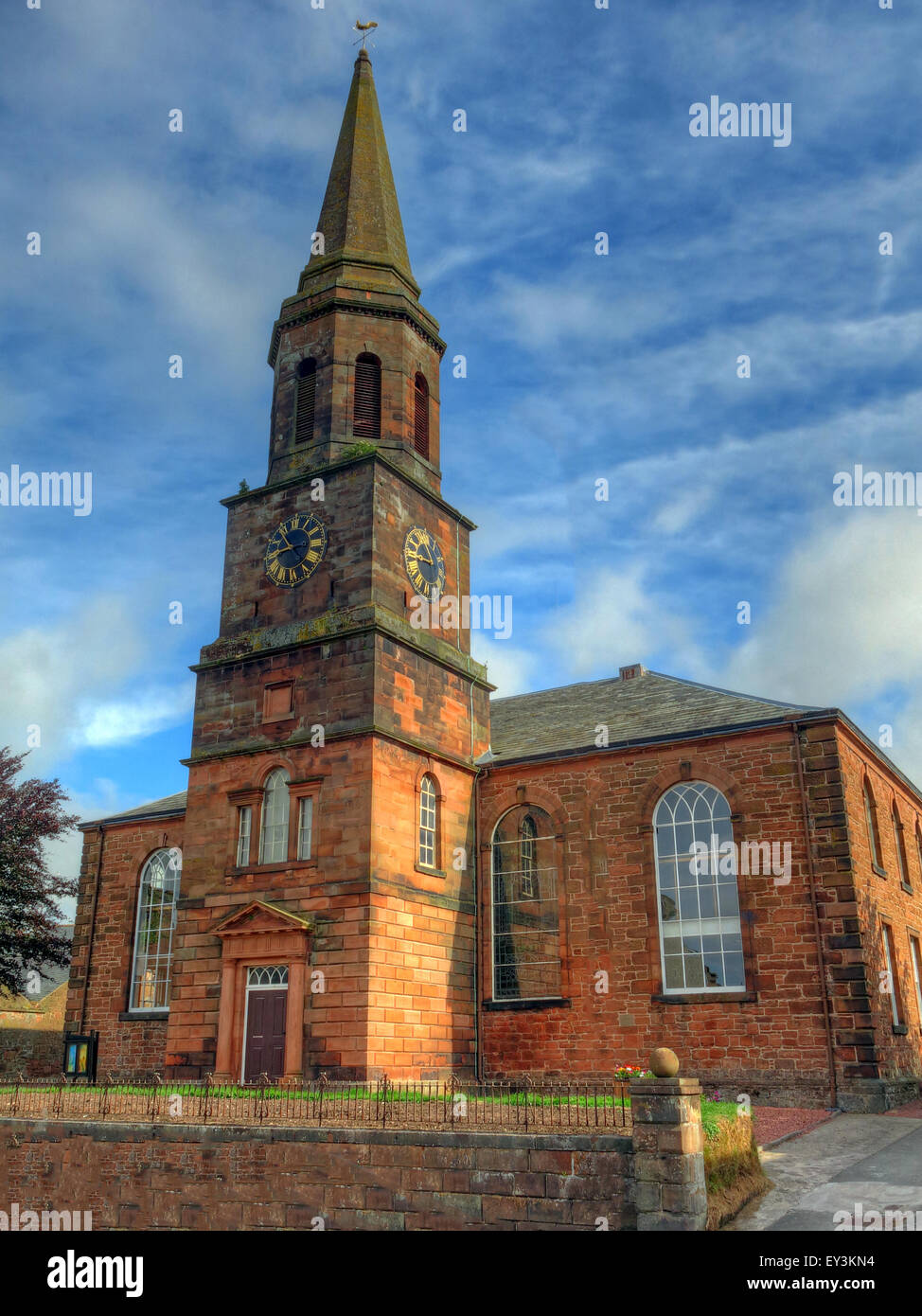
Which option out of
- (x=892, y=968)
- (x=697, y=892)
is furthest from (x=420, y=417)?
(x=892, y=968)

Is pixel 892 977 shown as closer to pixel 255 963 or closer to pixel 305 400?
pixel 255 963

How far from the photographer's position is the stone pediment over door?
71.9ft

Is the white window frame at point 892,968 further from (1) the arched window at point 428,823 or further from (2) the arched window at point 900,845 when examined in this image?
(1) the arched window at point 428,823

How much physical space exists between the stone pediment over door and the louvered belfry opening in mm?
11735

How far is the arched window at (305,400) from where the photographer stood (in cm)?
2745

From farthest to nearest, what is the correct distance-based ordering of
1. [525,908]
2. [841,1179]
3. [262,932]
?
[525,908], [262,932], [841,1179]

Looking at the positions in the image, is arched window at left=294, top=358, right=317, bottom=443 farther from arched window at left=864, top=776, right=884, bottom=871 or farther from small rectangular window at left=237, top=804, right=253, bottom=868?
arched window at left=864, top=776, right=884, bottom=871

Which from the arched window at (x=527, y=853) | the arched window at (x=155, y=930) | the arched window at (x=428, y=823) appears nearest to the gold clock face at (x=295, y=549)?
the arched window at (x=428, y=823)

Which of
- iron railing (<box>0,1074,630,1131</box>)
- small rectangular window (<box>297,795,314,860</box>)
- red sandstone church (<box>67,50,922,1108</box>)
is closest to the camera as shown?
iron railing (<box>0,1074,630,1131</box>)

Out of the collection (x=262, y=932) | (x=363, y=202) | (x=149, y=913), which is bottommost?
(x=262, y=932)

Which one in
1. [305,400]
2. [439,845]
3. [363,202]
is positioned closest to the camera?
[439,845]

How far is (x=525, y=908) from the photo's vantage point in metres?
24.8

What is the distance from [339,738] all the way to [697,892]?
810cm

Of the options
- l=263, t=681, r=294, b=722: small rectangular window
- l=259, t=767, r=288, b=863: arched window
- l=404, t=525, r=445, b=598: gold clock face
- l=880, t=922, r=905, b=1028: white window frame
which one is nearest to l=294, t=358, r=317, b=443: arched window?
l=404, t=525, r=445, b=598: gold clock face
